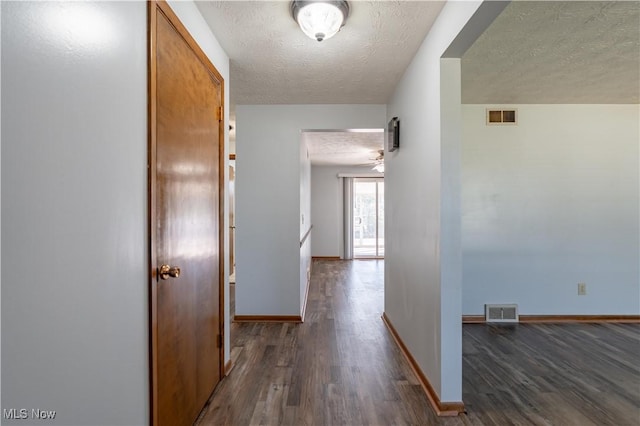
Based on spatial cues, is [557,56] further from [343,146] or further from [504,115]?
[343,146]

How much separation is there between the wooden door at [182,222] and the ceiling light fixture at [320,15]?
607 mm

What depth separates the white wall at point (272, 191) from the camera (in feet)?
11.1

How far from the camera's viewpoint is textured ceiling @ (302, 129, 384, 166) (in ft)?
14.8

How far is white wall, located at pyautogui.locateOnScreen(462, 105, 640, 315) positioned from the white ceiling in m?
0.40

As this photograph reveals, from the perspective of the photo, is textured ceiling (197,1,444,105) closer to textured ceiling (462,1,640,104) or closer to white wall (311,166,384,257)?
textured ceiling (462,1,640,104)

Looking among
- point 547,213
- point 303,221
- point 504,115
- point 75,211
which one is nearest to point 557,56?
point 504,115

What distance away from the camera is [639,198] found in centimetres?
337

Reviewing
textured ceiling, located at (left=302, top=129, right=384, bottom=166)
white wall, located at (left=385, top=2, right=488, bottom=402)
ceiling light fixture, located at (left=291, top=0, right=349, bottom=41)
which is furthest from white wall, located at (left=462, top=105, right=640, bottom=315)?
ceiling light fixture, located at (left=291, top=0, right=349, bottom=41)

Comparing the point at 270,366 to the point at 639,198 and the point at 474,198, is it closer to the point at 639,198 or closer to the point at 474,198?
the point at 474,198

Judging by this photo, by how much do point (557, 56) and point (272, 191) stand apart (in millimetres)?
2707

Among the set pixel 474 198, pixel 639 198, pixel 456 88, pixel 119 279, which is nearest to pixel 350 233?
pixel 474 198

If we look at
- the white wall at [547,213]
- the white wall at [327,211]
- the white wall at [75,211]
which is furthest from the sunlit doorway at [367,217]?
the white wall at [75,211]

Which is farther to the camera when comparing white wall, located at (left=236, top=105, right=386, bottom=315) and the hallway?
white wall, located at (left=236, top=105, right=386, bottom=315)

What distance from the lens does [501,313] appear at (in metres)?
3.37
